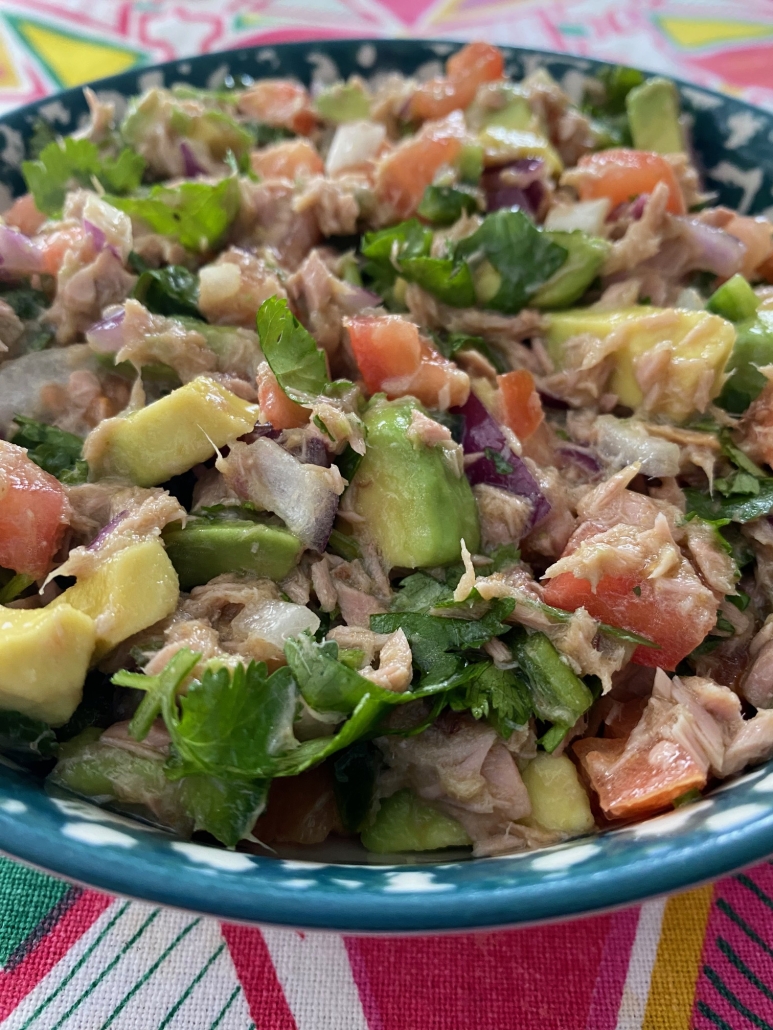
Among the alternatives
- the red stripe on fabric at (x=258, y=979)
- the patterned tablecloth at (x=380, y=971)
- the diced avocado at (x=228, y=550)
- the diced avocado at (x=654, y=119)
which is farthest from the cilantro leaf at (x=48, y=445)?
the diced avocado at (x=654, y=119)

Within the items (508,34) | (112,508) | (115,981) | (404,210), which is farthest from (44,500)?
(508,34)

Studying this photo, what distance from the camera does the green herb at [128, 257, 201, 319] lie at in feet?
9.46

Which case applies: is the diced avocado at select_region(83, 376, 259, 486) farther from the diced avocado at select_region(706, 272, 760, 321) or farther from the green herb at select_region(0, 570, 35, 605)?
the diced avocado at select_region(706, 272, 760, 321)

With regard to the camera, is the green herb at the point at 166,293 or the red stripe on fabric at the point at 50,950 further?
the green herb at the point at 166,293

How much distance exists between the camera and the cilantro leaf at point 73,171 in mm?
3406

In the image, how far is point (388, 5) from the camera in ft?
21.7

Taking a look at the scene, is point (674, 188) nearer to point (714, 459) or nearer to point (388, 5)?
point (714, 459)

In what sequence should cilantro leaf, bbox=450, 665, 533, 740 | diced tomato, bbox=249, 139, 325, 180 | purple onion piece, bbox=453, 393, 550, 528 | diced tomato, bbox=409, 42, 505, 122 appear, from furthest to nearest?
diced tomato, bbox=409, 42, 505, 122
diced tomato, bbox=249, 139, 325, 180
purple onion piece, bbox=453, 393, 550, 528
cilantro leaf, bbox=450, 665, 533, 740

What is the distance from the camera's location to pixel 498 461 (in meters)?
2.61

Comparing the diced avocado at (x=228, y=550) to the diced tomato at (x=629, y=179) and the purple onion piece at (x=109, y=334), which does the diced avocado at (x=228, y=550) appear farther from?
the diced tomato at (x=629, y=179)

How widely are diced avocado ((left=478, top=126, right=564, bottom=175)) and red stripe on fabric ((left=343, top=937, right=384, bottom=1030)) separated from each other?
2.92 m

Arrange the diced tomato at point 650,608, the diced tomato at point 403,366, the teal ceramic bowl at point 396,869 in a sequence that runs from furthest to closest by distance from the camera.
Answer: the diced tomato at point 403,366, the diced tomato at point 650,608, the teal ceramic bowl at point 396,869

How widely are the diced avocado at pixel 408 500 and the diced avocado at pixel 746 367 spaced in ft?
3.33

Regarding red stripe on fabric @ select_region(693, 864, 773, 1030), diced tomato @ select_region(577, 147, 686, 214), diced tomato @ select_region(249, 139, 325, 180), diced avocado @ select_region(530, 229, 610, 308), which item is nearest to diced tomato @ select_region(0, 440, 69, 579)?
diced avocado @ select_region(530, 229, 610, 308)
